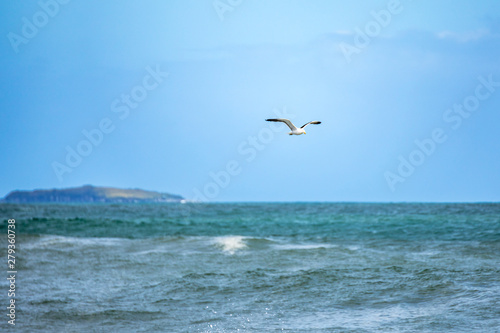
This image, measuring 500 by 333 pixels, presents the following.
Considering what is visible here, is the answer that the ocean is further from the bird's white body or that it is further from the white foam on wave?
the bird's white body

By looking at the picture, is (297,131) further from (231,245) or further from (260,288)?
(231,245)

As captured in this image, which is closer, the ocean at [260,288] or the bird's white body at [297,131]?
the ocean at [260,288]

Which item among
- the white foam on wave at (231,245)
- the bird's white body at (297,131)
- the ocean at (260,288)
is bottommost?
the ocean at (260,288)

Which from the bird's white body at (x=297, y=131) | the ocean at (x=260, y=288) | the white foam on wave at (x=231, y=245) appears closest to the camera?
the ocean at (x=260, y=288)

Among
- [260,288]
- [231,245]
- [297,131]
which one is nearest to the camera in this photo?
[260,288]

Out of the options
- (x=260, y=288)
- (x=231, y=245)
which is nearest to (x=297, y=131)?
(x=260, y=288)

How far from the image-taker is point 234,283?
433 inches

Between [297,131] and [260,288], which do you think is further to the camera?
[297,131]

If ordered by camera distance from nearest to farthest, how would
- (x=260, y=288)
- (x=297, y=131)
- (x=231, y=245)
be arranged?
(x=260, y=288), (x=297, y=131), (x=231, y=245)

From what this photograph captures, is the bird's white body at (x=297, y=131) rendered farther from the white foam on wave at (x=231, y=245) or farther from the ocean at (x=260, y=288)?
the white foam on wave at (x=231, y=245)

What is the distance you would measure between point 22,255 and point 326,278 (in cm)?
994

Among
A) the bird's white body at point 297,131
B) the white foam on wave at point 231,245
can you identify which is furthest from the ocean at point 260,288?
the bird's white body at point 297,131

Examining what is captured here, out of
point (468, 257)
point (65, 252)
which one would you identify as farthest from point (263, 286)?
point (65, 252)

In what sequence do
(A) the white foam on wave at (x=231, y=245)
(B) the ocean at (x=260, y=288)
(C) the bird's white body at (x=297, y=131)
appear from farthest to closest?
(A) the white foam on wave at (x=231, y=245)
(C) the bird's white body at (x=297, y=131)
(B) the ocean at (x=260, y=288)
